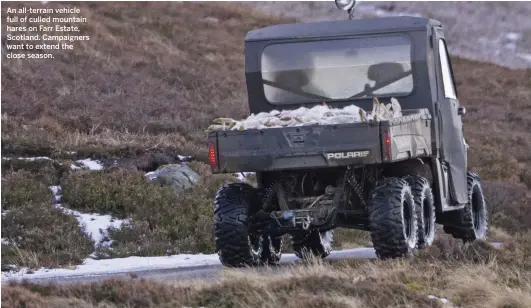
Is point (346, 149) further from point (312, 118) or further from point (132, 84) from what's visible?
point (132, 84)

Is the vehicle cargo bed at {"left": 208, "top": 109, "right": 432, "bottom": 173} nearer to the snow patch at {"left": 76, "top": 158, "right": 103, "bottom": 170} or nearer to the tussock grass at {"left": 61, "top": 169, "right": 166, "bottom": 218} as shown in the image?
the tussock grass at {"left": 61, "top": 169, "right": 166, "bottom": 218}

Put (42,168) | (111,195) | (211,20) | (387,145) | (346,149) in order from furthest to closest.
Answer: (211,20) → (42,168) → (111,195) → (346,149) → (387,145)

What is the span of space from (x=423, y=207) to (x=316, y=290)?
13.8ft

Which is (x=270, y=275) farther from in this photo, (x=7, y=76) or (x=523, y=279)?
(x=7, y=76)

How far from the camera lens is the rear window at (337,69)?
499 inches

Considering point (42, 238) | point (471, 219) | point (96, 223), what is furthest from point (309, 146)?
point (96, 223)

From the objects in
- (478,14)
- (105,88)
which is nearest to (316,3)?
(478,14)

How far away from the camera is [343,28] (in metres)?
12.9

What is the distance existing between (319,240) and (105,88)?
16179 millimetres

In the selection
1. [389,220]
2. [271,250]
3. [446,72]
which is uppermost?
[446,72]

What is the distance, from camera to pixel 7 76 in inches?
1081

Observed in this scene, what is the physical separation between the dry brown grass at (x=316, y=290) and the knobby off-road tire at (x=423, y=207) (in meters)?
2.04

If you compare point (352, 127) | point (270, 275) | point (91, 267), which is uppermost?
point (352, 127)

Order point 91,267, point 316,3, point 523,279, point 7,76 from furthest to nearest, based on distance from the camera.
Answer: point 316,3, point 7,76, point 91,267, point 523,279
